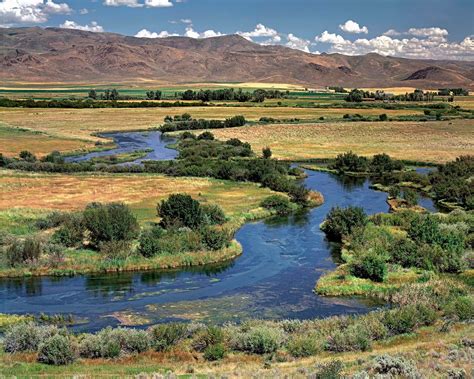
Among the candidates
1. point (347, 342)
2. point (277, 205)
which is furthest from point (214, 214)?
point (347, 342)

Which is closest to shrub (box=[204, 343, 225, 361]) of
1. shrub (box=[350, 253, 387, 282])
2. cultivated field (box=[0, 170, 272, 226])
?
shrub (box=[350, 253, 387, 282])

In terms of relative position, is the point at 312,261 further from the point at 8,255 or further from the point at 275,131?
the point at 275,131

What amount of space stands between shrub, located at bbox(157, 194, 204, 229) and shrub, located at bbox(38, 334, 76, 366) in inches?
690

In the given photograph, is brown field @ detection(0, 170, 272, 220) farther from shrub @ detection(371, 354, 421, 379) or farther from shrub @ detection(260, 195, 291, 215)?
shrub @ detection(371, 354, 421, 379)

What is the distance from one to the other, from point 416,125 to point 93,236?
267 feet

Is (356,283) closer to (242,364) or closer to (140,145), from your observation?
(242,364)

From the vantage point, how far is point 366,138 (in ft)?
308

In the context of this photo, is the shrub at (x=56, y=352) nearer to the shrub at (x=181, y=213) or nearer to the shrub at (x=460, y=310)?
the shrub at (x=460, y=310)

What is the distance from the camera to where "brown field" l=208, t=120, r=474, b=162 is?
3120 inches

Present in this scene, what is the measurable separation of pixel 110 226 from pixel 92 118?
93.6 meters

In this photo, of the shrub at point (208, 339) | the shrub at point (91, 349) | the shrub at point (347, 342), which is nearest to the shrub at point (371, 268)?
the shrub at point (347, 342)

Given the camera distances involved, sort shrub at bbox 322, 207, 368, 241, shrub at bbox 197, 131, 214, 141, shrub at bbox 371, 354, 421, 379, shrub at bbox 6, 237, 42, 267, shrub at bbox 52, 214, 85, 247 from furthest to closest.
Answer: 1. shrub at bbox 197, 131, 214, 141
2. shrub at bbox 322, 207, 368, 241
3. shrub at bbox 52, 214, 85, 247
4. shrub at bbox 6, 237, 42, 267
5. shrub at bbox 371, 354, 421, 379

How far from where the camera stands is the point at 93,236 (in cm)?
3403

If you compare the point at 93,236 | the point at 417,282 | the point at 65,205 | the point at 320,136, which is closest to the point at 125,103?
the point at 320,136
